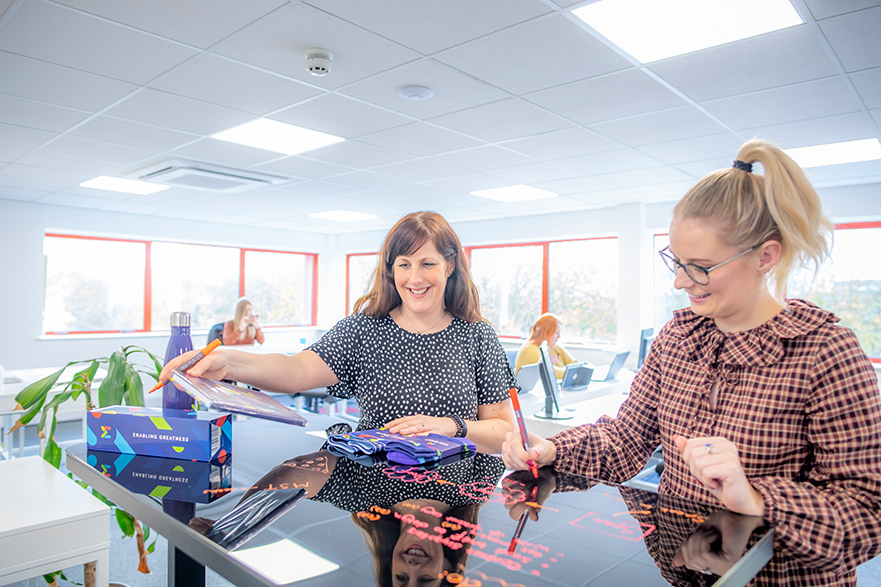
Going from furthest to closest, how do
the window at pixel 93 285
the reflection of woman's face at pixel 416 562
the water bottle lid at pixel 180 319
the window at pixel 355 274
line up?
the window at pixel 355 274 < the window at pixel 93 285 < the water bottle lid at pixel 180 319 < the reflection of woman's face at pixel 416 562

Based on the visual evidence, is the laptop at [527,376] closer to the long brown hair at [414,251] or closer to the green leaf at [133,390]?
the long brown hair at [414,251]

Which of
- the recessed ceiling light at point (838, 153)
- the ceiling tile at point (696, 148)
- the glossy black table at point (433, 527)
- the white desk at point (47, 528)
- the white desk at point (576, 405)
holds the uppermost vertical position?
the ceiling tile at point (696, 148)

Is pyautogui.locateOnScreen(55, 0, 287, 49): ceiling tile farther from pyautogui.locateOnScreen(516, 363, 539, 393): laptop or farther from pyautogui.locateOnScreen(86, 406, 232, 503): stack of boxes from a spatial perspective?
pyautogui.locateOnScreen(516, 363, 539, 393): laptop

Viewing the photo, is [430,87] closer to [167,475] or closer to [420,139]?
[420,139]

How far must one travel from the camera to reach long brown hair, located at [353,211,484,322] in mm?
1600

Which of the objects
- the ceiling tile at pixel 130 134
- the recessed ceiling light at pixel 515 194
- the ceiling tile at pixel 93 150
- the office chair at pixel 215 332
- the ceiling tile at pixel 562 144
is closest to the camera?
the ceiling tile at pixel 130 134

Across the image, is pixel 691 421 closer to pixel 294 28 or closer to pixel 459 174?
pixel 294 28

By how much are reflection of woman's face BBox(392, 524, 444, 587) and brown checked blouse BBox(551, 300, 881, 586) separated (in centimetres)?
43

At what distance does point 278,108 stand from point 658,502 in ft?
11.2

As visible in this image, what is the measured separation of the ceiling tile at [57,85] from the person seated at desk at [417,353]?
8.44 feet

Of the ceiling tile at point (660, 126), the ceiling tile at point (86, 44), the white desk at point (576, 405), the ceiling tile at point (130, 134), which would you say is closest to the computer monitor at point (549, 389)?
the white desk at point (576, 405)

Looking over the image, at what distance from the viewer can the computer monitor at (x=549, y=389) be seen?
3.14m

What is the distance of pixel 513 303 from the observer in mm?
8539

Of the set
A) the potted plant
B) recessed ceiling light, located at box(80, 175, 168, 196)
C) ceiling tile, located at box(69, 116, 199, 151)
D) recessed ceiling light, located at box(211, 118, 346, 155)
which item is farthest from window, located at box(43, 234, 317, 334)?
the potted plant
